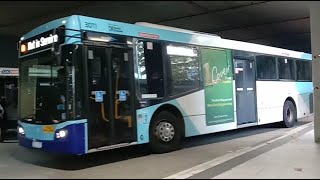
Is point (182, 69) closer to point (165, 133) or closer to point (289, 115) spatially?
point (165, 133)

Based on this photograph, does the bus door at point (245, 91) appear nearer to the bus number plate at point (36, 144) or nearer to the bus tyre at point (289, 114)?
the bus tyre at point (289, 114)

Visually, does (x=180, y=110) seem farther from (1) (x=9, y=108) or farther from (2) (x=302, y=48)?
(2) (x=302, y=48)

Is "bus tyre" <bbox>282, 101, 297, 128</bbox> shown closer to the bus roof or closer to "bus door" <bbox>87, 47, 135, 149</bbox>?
the bus roof

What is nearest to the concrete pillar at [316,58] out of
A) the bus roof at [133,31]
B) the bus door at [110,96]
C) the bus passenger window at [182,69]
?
the bus roof at [133,31]

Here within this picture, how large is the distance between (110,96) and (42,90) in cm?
147

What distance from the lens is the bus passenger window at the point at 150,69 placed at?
10183 millimetres

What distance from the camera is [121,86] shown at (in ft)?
31.6

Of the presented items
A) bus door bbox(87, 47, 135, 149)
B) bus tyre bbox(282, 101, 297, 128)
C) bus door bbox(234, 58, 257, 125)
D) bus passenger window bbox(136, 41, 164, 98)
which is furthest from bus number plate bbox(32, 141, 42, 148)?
bus tyre bbox(282, 101, 297, 128)

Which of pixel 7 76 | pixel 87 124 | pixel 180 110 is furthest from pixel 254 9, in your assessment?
pixel 7 76

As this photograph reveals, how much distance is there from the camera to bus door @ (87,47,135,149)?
29.5 ft

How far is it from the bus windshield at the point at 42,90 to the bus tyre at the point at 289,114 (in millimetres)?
10053

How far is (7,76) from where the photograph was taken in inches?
663

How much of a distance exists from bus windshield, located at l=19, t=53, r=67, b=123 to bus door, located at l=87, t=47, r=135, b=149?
1.98ft

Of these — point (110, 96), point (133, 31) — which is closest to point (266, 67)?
point (133, 31)
